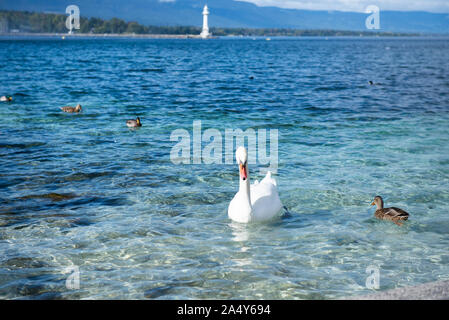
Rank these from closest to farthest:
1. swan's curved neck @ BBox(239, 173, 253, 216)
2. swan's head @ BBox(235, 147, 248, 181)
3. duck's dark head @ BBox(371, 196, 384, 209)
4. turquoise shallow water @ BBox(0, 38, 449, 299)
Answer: turquoise shallow water @ BBox(0, 38, 449, 299), swan's head @ BBox(235, 147, 248, 181), swan's curved neck @ BBox(239, 173, 253, 216), duck's dark head @ BBox(371, 196, 384, 209)

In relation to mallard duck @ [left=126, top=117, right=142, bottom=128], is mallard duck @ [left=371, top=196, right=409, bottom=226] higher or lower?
lower

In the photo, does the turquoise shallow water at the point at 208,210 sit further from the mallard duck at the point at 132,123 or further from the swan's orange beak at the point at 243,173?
the swan's orange beak at the point at 243,173

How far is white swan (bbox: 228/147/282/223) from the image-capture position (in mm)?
8320

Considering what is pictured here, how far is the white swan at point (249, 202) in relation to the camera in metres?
8.32

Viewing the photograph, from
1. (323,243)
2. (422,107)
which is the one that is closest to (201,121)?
(422,107)

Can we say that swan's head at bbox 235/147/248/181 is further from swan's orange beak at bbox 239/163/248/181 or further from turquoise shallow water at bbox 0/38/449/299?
turquoise shallow water at bbox 0/38/449/299

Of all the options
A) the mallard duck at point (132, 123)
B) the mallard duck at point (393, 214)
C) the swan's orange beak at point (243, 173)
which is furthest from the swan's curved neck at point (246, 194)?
the mallard duck at point (132, 123)

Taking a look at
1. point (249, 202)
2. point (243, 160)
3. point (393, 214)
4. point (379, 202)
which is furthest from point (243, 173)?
point (379, 202)

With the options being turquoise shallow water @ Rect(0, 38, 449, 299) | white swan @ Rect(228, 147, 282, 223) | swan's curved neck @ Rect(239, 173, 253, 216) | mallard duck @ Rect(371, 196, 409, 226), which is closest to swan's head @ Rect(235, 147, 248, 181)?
white swan @ Rect(228, 147, 282, 223)

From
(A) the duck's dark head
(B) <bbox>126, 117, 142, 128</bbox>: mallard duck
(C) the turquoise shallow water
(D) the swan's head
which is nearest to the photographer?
(C) the turquoise shallow water

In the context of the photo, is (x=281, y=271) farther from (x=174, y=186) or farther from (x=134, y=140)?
(x=134, y=140)

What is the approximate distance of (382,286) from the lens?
6.46m

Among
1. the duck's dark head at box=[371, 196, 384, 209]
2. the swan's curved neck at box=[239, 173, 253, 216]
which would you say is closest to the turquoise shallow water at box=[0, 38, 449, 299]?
the duck's dark head at box=[371, 196, 384, 209]

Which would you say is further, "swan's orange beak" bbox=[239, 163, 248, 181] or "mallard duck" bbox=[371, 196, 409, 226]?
"mallard duck" bbox=[371, 196, 409, 226]
